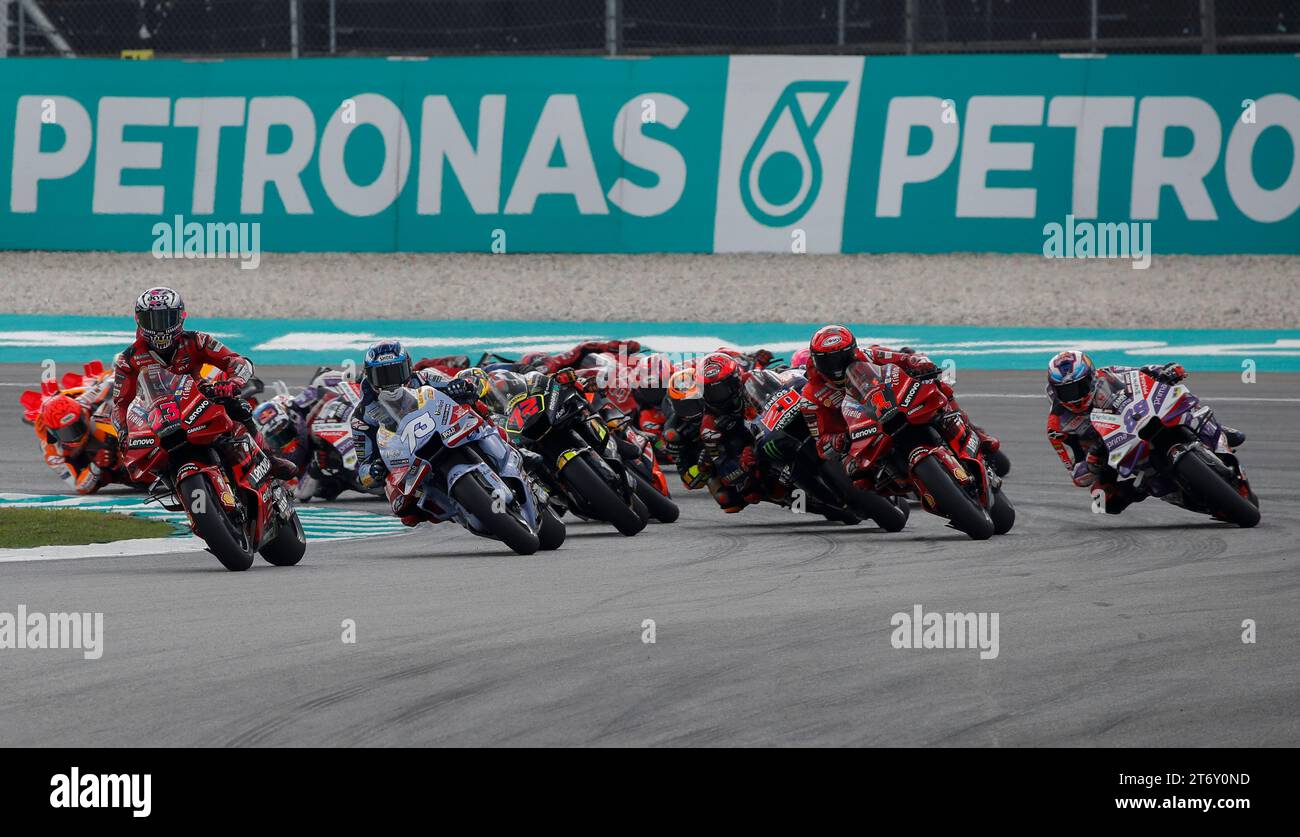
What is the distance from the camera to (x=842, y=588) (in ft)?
30.5

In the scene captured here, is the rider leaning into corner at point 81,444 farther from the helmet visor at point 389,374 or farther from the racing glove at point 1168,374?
the racing glove at point 1168,374

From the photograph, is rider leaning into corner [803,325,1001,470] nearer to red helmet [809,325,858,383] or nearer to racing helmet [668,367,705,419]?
red helmet [809,325,858,383]

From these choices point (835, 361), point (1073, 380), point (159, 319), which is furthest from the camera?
point (1073, 380)

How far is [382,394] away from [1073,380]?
434 centimetres

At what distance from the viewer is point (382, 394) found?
10.8 m

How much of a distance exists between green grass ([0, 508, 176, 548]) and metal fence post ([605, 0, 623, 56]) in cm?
1257

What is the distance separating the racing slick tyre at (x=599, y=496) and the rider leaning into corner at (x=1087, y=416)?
9.11 feet

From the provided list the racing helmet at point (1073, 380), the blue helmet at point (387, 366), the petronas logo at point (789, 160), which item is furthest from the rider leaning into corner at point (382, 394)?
the petronas logo at point (789, 160)

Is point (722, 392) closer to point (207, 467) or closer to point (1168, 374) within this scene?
point (1168, 374)

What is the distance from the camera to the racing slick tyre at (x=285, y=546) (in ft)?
33.9
